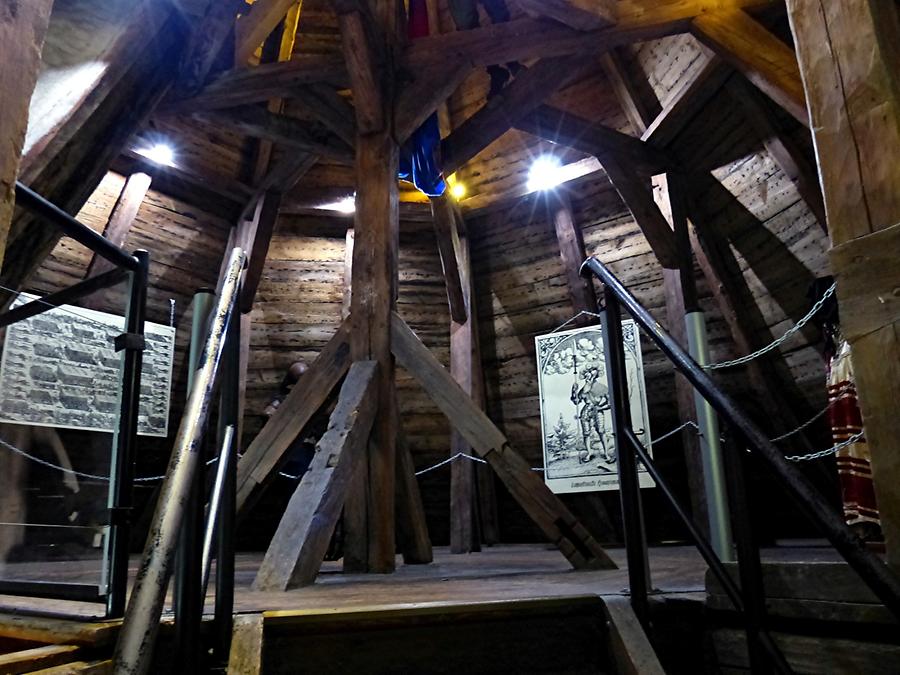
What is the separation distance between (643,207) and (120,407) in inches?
154

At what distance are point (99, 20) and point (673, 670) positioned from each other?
356 cm

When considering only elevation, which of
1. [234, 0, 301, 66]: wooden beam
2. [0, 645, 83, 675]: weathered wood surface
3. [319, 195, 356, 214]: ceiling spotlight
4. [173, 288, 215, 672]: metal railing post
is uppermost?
[234, 0, 301, 66]: wooden beam

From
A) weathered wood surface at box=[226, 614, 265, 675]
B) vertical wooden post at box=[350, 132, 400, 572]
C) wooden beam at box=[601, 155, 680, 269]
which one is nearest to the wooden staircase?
weathered wood surface at box=[226, 614, 265, 675]

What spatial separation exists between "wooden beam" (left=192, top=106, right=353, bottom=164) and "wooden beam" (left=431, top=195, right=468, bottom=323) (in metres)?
1.38

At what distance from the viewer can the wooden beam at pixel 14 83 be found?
97cm

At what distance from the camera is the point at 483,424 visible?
119 inches

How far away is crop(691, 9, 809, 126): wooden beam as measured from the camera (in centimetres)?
317

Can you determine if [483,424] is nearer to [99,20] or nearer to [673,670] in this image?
[673,670]

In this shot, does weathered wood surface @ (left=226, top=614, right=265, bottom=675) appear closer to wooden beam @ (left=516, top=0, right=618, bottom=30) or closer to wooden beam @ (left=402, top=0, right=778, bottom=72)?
wooden beam @ (left=516, top=0, right=618, bottom=30)

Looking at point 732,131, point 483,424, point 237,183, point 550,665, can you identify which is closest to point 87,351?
point 237,183

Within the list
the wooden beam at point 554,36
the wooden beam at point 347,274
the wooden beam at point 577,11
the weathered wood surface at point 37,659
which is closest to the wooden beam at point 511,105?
the wooden beam at point 554,36

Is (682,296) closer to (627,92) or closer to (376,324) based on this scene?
(627,92)

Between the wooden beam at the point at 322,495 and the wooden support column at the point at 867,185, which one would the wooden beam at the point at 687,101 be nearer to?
the wooden support column at the point at 867,185

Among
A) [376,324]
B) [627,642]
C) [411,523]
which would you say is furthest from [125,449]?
[411,523]
